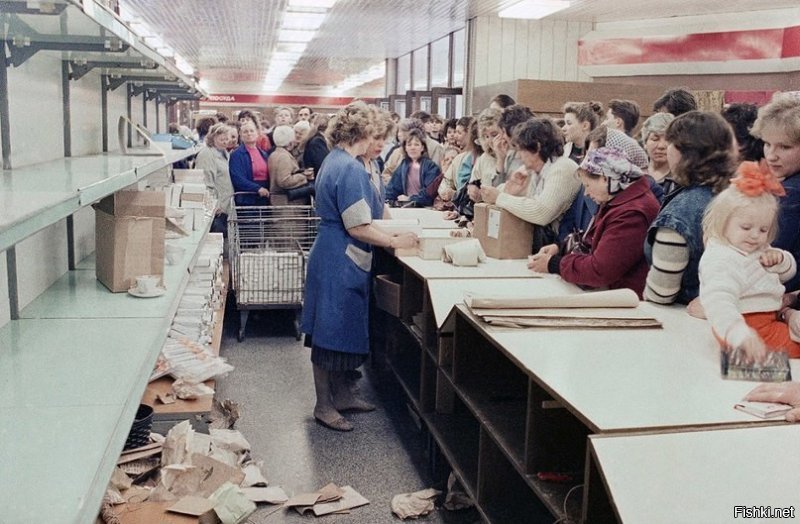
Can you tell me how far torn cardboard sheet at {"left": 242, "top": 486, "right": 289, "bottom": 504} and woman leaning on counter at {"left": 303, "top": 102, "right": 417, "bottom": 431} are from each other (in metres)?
0.86

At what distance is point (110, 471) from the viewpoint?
5.00ft

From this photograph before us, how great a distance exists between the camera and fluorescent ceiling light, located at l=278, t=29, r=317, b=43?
39.3 ft

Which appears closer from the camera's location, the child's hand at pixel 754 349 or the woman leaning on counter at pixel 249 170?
the child's hand at pixel 754 349

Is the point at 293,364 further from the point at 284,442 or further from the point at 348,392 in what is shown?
the point at 284,442

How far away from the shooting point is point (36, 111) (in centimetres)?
277

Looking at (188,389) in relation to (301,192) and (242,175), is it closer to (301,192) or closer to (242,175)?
(301,192)

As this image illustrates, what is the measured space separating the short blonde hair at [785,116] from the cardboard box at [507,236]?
1506mm

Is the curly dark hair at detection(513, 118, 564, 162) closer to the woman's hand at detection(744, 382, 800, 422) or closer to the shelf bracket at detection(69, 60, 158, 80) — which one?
the shelf bracket at detection(69, 60, 158, 80)

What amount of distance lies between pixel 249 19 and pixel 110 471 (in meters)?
9.84

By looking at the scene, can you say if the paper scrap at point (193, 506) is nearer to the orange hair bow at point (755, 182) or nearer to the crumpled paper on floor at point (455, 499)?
the crumpled paper on floor at point (455, 499)

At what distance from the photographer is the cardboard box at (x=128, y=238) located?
267 cm

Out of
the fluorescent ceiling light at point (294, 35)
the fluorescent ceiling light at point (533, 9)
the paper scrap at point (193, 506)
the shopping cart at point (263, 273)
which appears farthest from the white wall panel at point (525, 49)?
the paper scrap at point (193, 506)

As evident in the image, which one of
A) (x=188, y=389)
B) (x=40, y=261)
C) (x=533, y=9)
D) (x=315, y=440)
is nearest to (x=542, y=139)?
(x=315, y=440)

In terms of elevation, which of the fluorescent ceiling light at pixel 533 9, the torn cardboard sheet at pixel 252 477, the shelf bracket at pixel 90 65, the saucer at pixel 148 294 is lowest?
the torn cardboard sheet at pixel 252 477
